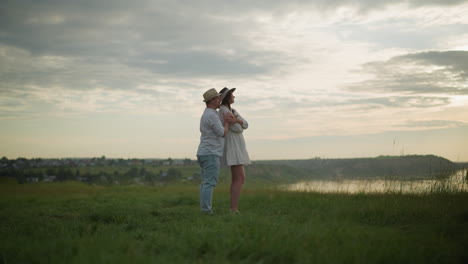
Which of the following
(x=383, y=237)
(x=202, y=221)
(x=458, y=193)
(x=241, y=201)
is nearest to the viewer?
(x=383, y=237)

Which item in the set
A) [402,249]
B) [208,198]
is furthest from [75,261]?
[208,198]

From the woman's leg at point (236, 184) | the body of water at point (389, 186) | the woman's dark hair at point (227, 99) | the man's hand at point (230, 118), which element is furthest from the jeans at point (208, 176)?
the body of water at point (389, 186)

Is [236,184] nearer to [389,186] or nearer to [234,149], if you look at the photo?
[234,149]

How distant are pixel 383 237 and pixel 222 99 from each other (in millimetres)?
3813

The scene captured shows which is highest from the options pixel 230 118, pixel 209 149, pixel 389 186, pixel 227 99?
pixel 227 99

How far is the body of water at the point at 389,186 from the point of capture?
843 cm

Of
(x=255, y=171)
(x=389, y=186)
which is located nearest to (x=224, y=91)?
(x=389, y=186)

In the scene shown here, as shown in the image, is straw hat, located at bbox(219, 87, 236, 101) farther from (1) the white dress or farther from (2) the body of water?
(2) the body of water

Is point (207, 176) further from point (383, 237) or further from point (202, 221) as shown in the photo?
point (383, 237)

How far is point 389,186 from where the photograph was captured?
9.37 metres

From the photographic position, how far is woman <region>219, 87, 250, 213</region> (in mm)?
6691

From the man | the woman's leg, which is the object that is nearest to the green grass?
the man

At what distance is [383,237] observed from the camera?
13.9ft

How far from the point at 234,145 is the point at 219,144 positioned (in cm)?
34
